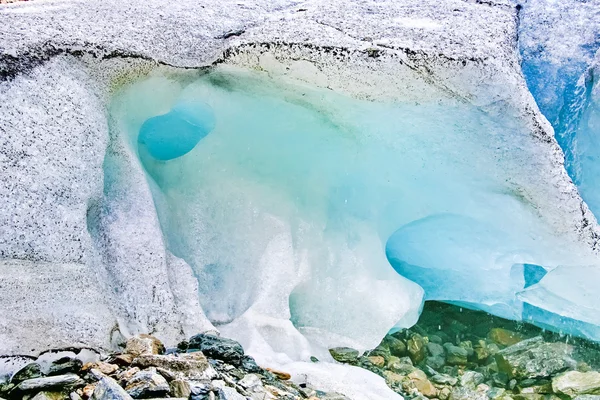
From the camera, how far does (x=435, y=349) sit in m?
3.16

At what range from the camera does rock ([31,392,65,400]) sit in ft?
5.62

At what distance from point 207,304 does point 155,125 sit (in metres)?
0.89

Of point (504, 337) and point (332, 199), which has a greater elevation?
point (332, 199)

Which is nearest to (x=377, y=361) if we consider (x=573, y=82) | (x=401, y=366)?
(x=401, y=366)

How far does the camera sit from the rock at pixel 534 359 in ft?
9.87

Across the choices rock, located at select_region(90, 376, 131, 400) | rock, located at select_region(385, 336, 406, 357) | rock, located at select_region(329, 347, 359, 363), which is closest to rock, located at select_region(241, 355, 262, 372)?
rock, located at select_region(329, 347, 359, 363)

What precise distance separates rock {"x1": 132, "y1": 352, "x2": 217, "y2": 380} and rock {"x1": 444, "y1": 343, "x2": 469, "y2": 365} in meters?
1.50

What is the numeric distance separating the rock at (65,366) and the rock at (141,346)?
0.19m

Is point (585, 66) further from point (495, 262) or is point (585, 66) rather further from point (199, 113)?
point (199, 113)

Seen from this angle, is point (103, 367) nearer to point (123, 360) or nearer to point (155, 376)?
point (123, 360)

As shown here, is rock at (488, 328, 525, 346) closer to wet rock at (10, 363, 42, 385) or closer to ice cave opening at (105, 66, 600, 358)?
ice cave opening at (105, 66, 600, 358)

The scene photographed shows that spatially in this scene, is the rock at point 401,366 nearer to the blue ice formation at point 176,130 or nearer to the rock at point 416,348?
the rock at point 416,348

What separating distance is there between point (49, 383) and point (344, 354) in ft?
4.52

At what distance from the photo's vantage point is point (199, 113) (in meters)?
2.97
